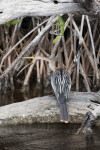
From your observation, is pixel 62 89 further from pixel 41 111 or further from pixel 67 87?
pixel 41 111

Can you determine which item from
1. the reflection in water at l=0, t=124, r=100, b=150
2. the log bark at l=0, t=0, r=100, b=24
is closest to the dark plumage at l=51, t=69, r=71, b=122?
the reflection in water at l=0, t=124, r=100, b=150

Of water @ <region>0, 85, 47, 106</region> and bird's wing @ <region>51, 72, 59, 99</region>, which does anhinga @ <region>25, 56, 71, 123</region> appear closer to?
bird's wing @ <region>51, 72, 59, 99</region>

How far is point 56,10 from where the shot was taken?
3.82 meters

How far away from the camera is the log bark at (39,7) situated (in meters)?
3.73

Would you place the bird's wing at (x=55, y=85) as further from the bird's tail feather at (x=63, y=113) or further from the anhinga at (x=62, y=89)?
the bird's tail feather at (x=63, y=113)

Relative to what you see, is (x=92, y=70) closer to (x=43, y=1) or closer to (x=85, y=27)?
(x=85, y=27)

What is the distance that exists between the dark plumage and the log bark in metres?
1.66

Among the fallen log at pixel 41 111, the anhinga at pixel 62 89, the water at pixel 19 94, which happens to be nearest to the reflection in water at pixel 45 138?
the fallen log at pixel 41 111

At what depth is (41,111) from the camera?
5180 millimetres

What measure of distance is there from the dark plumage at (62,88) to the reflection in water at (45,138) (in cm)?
24

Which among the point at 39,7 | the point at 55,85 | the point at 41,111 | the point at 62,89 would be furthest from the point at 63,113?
the point at 39,7

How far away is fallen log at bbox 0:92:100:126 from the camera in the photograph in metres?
5.09

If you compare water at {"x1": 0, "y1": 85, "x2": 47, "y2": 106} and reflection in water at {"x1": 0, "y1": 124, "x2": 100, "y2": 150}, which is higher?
reflection in water at {"x1": 0, "y1": 124, "x2": 100, "y2": 150}

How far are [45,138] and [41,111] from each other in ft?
2.01
